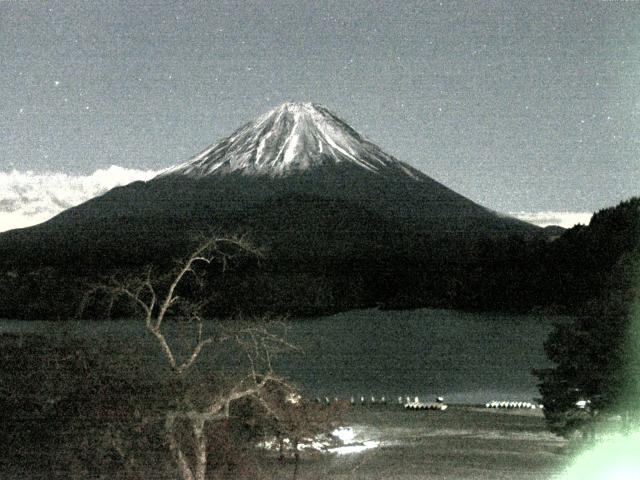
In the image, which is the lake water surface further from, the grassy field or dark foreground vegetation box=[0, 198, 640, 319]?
the grassy field

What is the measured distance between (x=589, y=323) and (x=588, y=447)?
2.15 meters

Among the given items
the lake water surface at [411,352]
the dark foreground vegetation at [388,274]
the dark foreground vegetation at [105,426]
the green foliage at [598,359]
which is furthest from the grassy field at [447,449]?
the dark foreground vegetation at [388,274]

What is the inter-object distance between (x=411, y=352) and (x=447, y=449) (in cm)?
5883

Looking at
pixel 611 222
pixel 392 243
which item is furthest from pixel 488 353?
pixel 392 243

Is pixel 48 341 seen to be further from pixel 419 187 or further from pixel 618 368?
pixel 419 187

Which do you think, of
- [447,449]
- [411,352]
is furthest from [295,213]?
[447,449]

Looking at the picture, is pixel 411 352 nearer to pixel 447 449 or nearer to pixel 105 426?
pixel 447 449

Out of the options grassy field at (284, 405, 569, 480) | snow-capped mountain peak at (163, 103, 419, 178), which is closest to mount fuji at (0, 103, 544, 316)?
snow-capped mountain peak at (163, 103, 419, 178)

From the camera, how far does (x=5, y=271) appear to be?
93.2 meters

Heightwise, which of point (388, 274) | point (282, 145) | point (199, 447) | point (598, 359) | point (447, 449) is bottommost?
point (447, 449)

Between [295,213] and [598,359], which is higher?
[295,213]

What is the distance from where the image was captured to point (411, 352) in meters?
77.3

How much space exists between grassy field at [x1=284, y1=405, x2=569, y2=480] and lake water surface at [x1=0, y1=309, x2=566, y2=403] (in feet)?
8.07

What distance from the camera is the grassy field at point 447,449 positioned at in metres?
15.9
